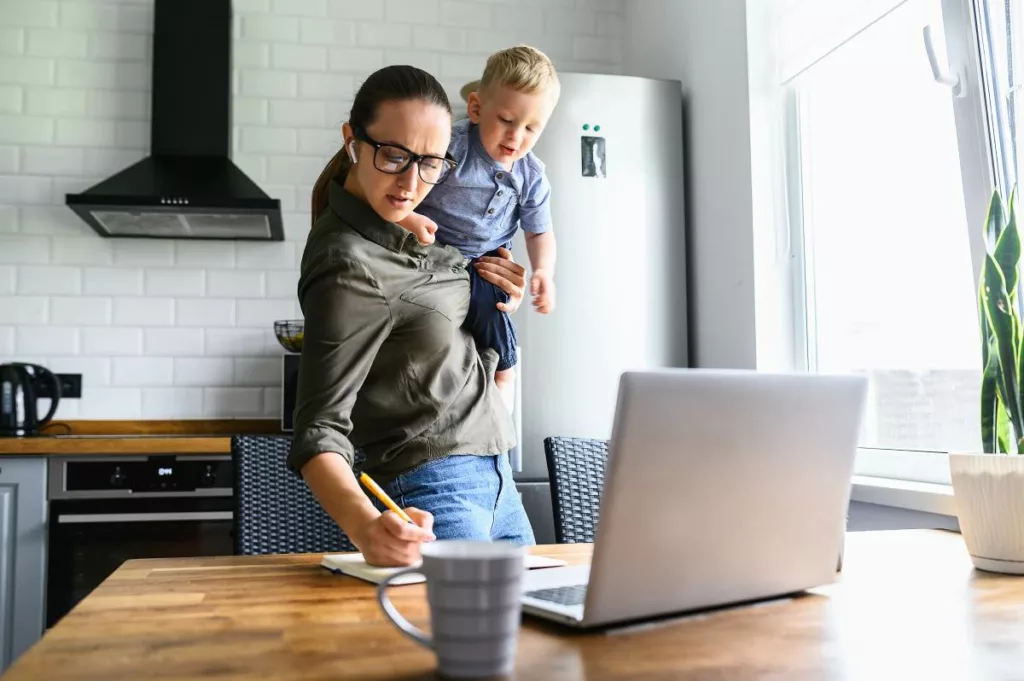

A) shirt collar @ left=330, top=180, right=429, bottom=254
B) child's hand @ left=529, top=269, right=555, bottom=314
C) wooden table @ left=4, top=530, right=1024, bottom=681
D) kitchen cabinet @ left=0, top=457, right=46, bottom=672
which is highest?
shirt collar @ left=330, top=180, right=429, bottom=254

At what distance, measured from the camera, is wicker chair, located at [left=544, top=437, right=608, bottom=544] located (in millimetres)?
1790

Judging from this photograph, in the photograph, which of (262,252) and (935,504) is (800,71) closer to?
(935,504)

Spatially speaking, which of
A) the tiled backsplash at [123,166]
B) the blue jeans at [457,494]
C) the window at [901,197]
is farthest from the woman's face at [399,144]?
the tiled backsplash at [123,166]

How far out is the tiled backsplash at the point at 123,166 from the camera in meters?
3.26

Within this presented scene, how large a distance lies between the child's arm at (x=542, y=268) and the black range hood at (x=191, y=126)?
1422 mm

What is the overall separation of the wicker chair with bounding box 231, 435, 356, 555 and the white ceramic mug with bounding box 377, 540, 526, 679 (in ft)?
3.20

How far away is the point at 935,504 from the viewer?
185 centimetres

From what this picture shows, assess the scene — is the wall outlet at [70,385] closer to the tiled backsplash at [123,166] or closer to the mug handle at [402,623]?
the tiled backsplash at [123,166]

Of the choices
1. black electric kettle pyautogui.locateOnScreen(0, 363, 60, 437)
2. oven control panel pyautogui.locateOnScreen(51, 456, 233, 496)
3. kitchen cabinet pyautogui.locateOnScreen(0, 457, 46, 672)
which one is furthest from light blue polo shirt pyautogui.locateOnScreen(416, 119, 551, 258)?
black electric kettle pyautogui.locateOnScreen(0, 363, 60, 437)

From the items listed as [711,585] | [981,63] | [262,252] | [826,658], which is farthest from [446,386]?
[262,252]

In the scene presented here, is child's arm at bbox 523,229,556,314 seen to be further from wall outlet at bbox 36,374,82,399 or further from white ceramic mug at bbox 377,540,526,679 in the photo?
wall outlet at bbox 36,374,82,399

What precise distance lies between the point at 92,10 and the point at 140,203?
934 mm

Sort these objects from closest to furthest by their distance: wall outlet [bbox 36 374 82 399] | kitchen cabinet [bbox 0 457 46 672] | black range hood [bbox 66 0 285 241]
A: kitchen cabinet [bbox 0 457 46 672] < black range hood [bbox 66 0 285 241] < wall outlet [bbox 36 374 82 399]

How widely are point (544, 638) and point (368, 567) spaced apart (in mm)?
345
